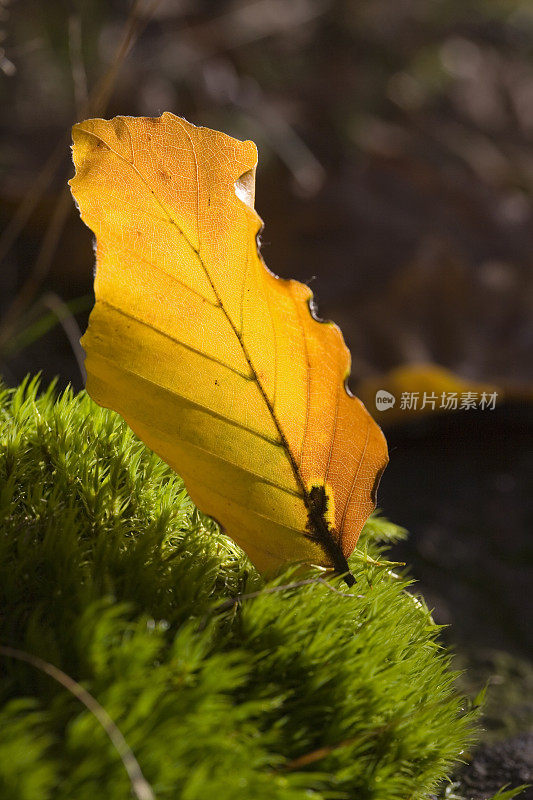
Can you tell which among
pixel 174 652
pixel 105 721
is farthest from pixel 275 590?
pixel 105 721

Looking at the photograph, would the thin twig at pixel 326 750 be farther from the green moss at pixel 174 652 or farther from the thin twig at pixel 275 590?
the thin twig at pixel 275 590

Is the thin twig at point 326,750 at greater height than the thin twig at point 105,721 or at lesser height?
lesser

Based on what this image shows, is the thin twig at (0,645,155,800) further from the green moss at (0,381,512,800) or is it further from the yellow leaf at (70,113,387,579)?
the yellow leaf at (70,113,387,579)

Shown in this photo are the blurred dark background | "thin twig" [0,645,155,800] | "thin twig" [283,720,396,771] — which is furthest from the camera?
the blurred dark background

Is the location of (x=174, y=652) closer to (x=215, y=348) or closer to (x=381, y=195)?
(x=215, y=348)

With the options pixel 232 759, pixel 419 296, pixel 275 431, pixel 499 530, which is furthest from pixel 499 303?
pixel 232 759

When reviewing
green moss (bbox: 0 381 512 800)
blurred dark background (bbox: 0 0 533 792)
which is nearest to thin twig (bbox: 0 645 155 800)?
green moss (bbox: 0 381 512 800)

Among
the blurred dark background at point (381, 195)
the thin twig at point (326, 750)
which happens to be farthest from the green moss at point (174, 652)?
the blurred dark background at point (381, 195)

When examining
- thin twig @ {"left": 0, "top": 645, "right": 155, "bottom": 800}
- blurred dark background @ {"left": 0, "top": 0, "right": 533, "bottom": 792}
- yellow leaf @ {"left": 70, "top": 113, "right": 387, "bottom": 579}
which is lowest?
blurred dark background @ {"left": 0, "top": 0, "right": 533, "bottom": 792}
